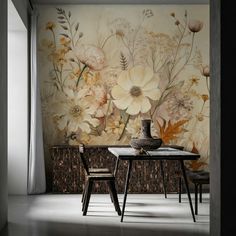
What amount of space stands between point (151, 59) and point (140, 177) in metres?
1.84

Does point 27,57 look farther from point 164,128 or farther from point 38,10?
point 164,128

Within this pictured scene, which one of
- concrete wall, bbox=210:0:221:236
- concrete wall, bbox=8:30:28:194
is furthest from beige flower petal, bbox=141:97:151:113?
concrete wall, bbox=210:0:221:236

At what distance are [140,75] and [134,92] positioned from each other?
282mm

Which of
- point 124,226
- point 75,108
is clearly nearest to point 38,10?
point 75,108

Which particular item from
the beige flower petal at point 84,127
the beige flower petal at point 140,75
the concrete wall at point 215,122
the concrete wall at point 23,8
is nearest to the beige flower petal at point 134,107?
the beige flower petal at point 140,75

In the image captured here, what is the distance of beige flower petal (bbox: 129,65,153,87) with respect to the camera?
739cm

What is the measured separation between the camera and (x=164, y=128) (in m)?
7.39

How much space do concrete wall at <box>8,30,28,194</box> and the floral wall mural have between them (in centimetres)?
54

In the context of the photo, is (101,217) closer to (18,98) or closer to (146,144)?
(146,144)

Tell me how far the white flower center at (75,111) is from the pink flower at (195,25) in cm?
214

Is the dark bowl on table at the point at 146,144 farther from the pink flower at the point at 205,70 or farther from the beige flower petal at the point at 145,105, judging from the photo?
the pink flower at the point at 205,70

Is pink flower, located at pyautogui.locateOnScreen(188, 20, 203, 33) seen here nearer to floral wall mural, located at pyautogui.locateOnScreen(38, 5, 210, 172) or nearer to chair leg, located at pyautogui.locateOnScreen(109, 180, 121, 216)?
floral wall mural, located at pyautogui.locateOnScreen(38, 5, 210, 172)

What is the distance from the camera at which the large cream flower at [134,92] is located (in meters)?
7.37
